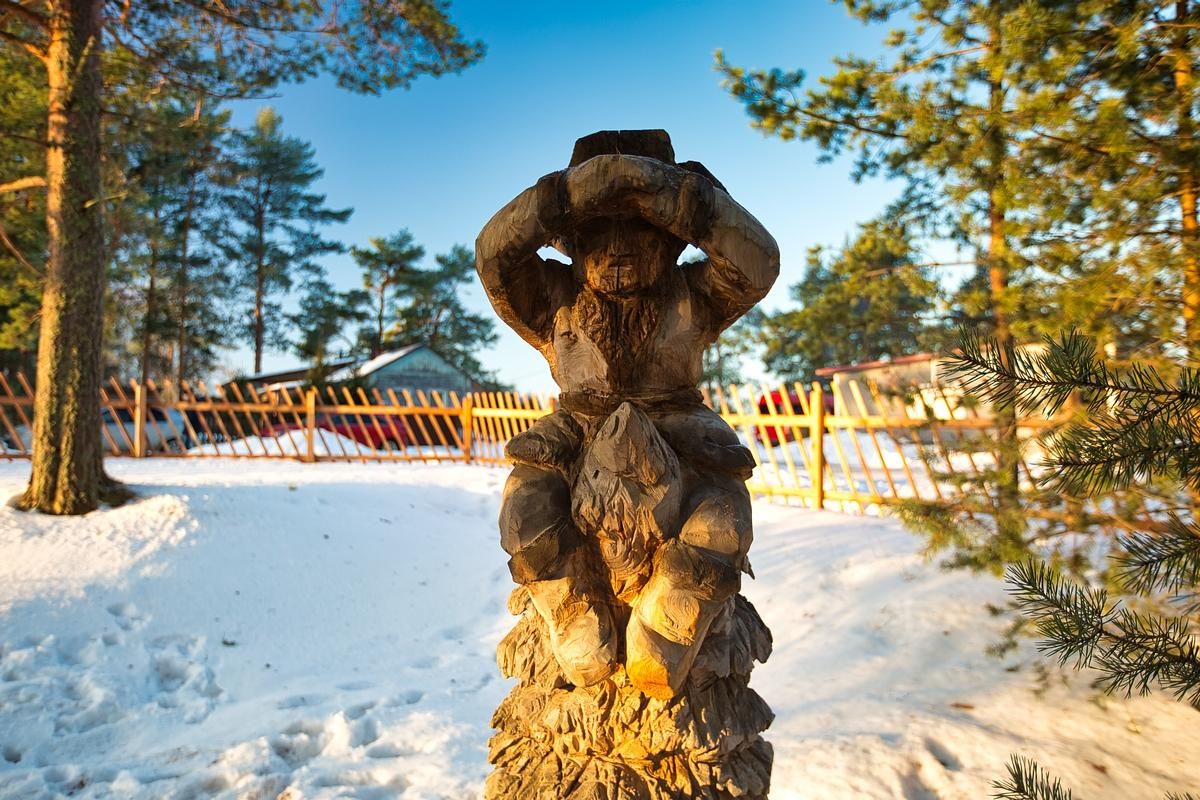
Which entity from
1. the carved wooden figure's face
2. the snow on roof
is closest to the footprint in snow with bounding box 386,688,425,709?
the carved wooden figure's face

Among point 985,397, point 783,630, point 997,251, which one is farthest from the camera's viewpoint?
point 783,630

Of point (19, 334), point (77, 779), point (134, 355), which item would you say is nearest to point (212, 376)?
point (134, 355)

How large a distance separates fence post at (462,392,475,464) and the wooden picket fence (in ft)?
0.05

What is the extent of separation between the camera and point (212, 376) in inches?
896

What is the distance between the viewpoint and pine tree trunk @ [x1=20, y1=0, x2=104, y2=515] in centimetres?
516

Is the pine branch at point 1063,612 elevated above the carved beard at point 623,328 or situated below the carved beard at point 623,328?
below

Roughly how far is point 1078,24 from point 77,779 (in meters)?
5.66

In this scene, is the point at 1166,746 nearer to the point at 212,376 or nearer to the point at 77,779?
the point at 77,779

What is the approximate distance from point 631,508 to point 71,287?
599 cm

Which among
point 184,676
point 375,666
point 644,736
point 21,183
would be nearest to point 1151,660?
point 644,736

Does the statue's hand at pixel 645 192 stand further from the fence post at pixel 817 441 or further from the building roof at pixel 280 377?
the building roof at pixel 280 377

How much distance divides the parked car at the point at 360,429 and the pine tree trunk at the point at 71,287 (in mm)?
4892

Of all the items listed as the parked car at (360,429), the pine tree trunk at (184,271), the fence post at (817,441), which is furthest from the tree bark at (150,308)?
the fence post at (817,441)

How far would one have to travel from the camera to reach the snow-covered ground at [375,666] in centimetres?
274
